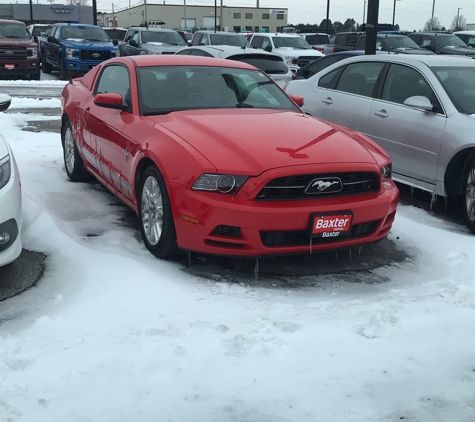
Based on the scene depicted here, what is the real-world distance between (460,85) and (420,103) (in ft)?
2.18

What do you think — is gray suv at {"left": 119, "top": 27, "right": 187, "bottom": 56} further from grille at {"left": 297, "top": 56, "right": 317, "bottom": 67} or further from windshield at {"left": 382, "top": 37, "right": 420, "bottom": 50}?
windshield at {"left": 382, "top": 37, "right": 420, "bottom": 50}

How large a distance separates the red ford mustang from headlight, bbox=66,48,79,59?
1418 centimetres

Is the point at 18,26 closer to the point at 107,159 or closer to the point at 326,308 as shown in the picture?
the point at 107,159

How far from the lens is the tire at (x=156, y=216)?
456cm

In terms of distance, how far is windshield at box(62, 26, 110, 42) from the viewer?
66.6 feet

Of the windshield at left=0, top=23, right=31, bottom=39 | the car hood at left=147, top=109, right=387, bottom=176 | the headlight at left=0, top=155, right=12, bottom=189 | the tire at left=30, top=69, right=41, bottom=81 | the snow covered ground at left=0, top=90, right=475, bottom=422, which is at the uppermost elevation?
the windshield at left=0, top=23, right=31, bottom=39

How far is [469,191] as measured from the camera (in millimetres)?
5844

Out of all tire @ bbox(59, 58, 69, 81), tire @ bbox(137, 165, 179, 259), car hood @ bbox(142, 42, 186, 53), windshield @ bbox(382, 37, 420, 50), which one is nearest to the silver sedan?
tire @ bbox(137, 165, 179, 259)

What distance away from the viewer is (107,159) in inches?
229

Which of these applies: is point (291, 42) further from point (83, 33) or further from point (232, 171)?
point (232, 171)

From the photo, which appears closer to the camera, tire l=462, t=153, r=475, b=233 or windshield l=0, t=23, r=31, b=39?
tire l=462, t=153, r=475, b=233

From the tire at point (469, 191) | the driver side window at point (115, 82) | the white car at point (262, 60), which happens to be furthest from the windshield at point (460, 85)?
the white car at point (262, 60)

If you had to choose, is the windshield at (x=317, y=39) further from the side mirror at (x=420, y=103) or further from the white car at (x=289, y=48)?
the side mirror at (x=420, y=103)

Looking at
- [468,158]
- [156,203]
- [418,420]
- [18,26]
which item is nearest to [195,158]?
[156,203]
